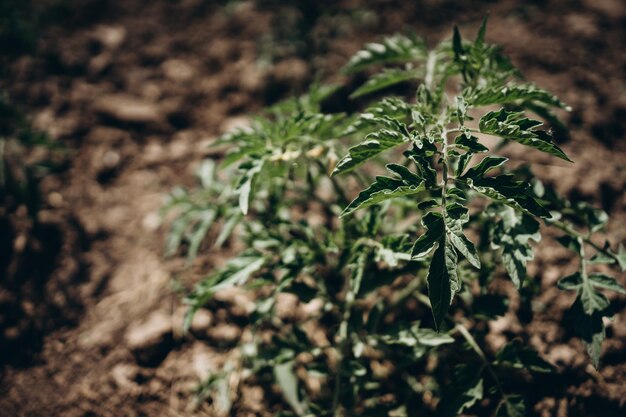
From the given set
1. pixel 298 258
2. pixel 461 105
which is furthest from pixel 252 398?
pixel 461 105

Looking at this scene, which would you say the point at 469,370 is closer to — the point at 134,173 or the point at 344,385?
the point at 344,385

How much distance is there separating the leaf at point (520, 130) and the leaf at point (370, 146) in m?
0.27

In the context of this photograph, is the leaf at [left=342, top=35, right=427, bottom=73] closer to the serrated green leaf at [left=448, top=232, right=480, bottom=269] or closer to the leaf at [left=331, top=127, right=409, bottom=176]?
the leaf at [left=331, top=127, right=409, bottom=176]

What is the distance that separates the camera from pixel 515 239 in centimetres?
148

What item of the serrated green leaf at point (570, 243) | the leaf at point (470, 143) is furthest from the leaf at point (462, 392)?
the leaf at point (470, 143)

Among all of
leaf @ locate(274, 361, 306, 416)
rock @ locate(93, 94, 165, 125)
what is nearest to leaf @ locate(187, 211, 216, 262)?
leaf @ locate(274, 361, 306, 416)

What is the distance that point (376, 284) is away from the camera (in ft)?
5.75

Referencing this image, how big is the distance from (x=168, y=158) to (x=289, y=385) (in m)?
1.73

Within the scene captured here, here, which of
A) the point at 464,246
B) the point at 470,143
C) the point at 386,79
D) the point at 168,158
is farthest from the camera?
the point at 168,158

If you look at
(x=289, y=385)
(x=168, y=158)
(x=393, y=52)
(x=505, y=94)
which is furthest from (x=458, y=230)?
(x=168, y=158)

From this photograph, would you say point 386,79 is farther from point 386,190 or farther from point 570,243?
point 570,243

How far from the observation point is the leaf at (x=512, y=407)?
1.55 metres

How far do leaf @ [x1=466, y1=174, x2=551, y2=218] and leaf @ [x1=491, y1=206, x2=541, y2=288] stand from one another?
19cm

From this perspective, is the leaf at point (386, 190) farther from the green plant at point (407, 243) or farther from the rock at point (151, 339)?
the rock at point (151, 339)
